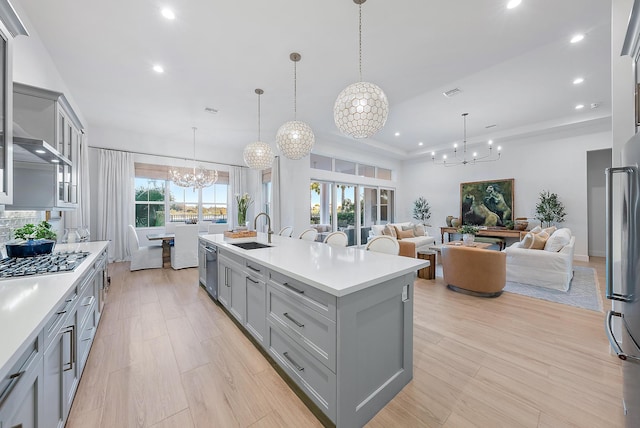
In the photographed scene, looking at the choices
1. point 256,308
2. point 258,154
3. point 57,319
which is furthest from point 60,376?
point 258,154

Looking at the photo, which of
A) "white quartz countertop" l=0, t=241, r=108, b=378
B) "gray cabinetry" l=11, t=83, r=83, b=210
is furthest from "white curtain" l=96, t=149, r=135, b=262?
"white quartz countertop" l=0, t=241, r=108, b=378

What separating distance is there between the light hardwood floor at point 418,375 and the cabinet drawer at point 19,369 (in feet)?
2.82

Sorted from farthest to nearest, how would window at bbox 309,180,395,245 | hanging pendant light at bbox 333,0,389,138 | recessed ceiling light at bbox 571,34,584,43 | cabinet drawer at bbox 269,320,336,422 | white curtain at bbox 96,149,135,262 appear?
1. window at bbox 309,180,395,245
2. white curtain at bbox 96,149,135,262
3. recessed ceiling light at bbox 571,34,584,43
4. hanging pendant light at bbox 333,0,389,138
5. cabinet drawer at bbox 269,320,336,422

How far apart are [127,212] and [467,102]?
779cm

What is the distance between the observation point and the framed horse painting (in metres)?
6.77

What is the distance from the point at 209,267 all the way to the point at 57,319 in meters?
2.19

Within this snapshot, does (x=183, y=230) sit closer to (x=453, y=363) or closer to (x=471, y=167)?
(x=453, y=363)

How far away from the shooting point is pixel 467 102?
4469 millimetres

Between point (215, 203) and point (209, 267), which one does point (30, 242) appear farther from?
point (215, 203)

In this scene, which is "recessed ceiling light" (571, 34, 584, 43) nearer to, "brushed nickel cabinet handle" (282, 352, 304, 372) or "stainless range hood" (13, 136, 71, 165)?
"brushed nickel cabinet handle" (282, 352, 304, 372)

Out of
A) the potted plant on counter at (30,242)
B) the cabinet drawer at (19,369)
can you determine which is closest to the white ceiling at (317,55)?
the potted plant on counter at (30,242)

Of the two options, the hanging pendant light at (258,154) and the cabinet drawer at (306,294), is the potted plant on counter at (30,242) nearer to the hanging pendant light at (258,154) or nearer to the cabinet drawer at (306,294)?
the cabinet drawer at (306,294)

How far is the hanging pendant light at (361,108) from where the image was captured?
204 centimetres

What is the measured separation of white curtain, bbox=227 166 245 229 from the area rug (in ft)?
22.2
